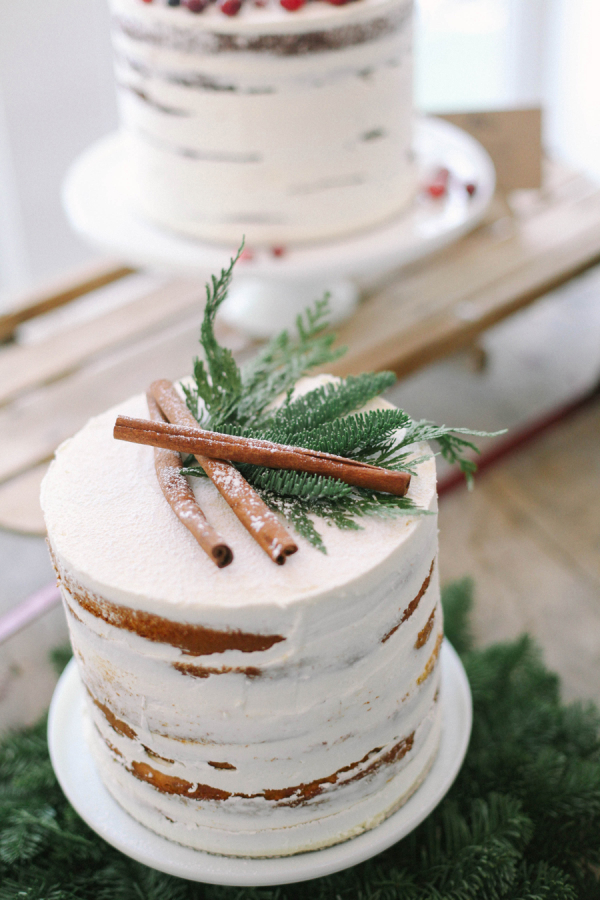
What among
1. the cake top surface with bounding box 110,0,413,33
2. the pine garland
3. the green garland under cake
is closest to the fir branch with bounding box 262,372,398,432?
the green garland under cake

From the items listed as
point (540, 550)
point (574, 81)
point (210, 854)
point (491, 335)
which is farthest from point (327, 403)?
point (574, 81)

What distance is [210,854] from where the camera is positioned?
0.86 m

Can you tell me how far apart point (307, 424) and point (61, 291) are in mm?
1181

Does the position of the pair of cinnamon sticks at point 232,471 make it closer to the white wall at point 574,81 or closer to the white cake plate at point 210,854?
the white cake plate at point 210,854

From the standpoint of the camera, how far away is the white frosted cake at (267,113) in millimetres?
1308

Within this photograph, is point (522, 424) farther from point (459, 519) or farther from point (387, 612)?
point (387, 612)

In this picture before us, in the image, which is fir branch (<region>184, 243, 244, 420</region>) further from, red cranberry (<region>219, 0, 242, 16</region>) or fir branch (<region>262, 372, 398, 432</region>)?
red cranberry (<region>219, 0, 242, 16</region>)

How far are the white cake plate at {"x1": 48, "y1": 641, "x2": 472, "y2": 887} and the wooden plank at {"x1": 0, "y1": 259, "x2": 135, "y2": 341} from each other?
973 mm

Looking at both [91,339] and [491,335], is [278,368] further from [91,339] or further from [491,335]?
[491,335]

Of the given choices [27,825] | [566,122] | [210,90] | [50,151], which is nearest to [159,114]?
[210,90]

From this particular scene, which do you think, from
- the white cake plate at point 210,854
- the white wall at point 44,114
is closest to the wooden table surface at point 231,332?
the white cake plate at point 210,854

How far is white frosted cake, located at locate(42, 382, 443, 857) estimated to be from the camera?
721 mm

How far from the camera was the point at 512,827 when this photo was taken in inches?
42.4

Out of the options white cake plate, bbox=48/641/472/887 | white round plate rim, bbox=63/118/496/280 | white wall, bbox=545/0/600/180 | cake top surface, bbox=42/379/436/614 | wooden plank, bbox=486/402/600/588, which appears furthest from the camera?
white wall, bbox=545/0/600/180
